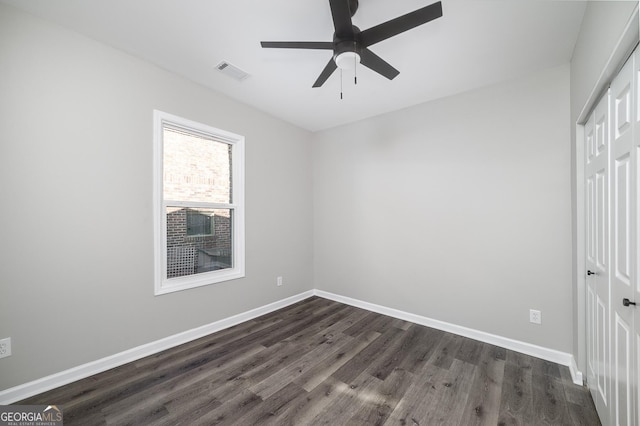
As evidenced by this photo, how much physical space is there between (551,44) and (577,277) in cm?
195

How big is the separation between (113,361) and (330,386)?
6.33 ft

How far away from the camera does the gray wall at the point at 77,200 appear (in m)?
1.79

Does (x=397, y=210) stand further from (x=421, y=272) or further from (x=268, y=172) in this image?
(x=268, y=172)

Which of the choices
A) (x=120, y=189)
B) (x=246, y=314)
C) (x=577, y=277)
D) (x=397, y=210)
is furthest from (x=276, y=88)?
(x=577, y=277)

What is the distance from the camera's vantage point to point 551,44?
208 cm

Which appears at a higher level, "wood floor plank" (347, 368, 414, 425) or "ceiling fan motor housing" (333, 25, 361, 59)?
"ceiling fan motor housing" (333, 25, 361, 59)

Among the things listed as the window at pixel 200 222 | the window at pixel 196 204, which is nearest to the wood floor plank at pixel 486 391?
the window at pixel 196 204

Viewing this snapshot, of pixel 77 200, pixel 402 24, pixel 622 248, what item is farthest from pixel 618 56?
pixel 77 200

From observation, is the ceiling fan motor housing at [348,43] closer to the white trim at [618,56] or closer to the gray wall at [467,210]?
the white trim at [618,56]

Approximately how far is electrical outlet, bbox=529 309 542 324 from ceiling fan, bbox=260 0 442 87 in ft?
8.74

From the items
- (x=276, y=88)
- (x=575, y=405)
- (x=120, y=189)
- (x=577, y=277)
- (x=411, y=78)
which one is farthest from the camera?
(x=276, y=88)

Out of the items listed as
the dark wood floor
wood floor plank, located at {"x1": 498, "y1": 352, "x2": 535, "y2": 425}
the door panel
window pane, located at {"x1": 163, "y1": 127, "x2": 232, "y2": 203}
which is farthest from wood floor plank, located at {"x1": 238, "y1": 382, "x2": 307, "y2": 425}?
Result: window pane, located at {"x1": 163, "y1": 127, "x2": 232, "y2": 203}

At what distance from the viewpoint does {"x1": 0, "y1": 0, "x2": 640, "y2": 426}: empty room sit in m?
1.69

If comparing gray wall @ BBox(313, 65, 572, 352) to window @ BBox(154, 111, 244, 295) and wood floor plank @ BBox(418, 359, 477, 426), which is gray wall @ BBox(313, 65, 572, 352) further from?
window @ BBox(154, 111, 244, 295)
